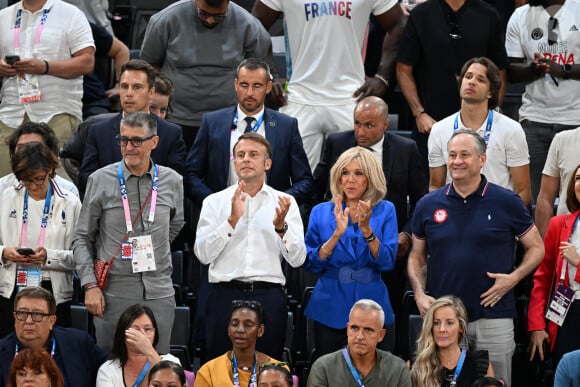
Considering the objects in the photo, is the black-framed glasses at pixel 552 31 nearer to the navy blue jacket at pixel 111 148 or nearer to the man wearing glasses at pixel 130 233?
the navy blue jacket at pixel 111 148

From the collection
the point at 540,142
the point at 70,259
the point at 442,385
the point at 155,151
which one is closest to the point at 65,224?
the point at 70,259

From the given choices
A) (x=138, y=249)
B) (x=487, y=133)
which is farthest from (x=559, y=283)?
(x=138, y=249)

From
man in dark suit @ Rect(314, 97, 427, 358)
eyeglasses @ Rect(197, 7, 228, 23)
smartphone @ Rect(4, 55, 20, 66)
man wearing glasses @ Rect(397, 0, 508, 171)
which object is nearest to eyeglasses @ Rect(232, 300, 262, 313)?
man in dark suit @ Rect(314, 97, 427, 358)

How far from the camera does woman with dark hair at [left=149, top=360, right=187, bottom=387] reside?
21.0ft

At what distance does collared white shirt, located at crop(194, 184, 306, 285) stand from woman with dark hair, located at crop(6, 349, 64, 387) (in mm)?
1005

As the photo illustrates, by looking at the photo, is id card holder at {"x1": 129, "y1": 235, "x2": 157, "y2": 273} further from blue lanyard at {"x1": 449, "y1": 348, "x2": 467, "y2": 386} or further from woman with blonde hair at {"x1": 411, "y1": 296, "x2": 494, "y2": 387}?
blue lanyard at {"x1": 449, "y1": 348, "x2": 467, "y2": 386}

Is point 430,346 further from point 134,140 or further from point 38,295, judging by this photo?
point 38,295

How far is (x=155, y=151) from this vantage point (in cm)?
757

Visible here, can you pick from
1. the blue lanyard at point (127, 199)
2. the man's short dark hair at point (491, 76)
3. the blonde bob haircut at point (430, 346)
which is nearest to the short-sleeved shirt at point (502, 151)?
the man's short dark hair at point (491, 76)

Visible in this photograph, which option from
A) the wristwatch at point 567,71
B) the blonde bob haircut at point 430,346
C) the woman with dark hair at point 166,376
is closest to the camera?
the woman with dark hair at point 166,376

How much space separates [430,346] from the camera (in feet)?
22.0

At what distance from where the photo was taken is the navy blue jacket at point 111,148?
24.6 feet

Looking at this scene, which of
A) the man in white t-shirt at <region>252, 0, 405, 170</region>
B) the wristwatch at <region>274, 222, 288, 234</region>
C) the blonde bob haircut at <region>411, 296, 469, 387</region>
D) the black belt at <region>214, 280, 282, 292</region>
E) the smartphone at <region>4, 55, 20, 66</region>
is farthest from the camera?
the man in white t-shirt at <region>252, 0, 405, 170</region>

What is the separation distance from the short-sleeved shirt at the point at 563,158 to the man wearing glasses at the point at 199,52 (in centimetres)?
215
